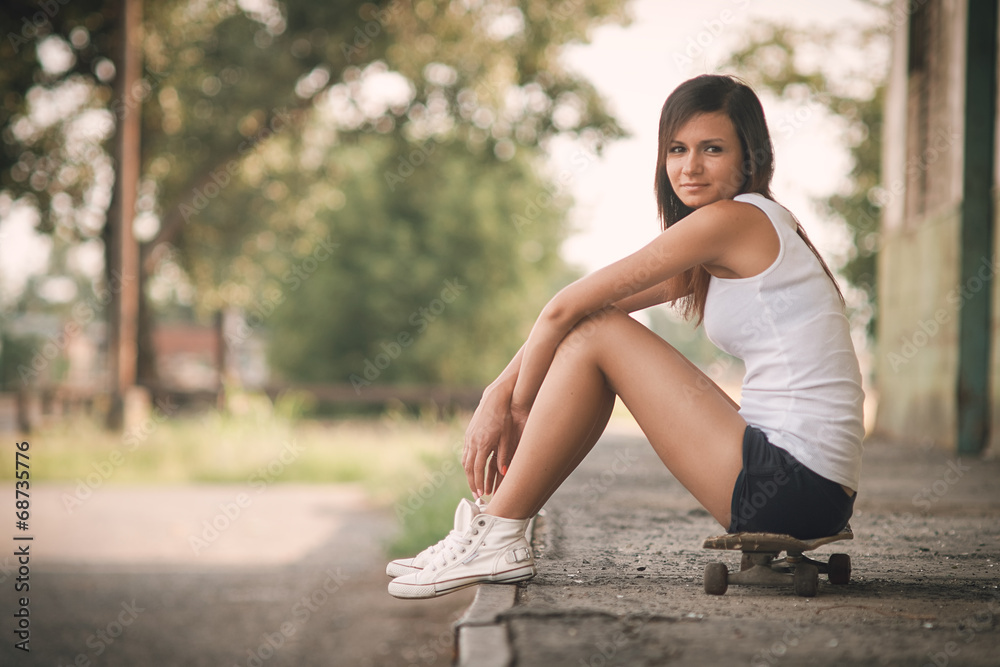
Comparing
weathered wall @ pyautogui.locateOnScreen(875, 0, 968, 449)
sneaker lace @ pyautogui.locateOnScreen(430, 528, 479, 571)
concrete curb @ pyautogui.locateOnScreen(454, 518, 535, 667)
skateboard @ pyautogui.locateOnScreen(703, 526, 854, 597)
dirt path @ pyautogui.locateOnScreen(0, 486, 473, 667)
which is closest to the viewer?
concrete curb @ pyautogui.locateOnScreen(454, 518, 535, 667)

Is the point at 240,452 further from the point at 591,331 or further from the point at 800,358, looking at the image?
the point at 800,358

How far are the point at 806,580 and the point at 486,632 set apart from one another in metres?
0.88

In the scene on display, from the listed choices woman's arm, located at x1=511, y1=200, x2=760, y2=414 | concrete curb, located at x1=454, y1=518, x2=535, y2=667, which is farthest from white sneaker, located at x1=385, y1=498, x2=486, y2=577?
woman's arm, located at x1=511, y1=200, x2=760, y2=414

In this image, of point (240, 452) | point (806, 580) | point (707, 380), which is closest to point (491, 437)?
point (707, 380)

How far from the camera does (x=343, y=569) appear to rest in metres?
6.06

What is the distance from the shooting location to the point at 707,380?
224 centimetres

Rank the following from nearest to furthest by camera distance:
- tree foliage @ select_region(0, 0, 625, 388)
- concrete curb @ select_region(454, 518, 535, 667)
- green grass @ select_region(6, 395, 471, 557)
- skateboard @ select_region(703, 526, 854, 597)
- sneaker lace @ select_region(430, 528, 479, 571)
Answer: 1. concrete curb @ select_region(454, 518, 535, 667)
2. skateboard @ select_region(703, 526, 854, 597)
3. sneaker lace @ select_region(430, 528, 479, 571)
4. green grass @ select_region(6, 395, 471, 557)
5. tree foliage @ select_region(0, 0, 625, 388)

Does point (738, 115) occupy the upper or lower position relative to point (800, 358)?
upper

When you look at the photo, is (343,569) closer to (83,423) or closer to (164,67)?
(83,423)

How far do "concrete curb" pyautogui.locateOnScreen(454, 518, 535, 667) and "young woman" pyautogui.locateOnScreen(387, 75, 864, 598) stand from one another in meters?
0.10

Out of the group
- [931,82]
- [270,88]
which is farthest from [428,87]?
[931,82]

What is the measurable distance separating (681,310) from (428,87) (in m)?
11.9

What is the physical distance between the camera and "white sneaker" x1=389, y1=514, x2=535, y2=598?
2.25 m

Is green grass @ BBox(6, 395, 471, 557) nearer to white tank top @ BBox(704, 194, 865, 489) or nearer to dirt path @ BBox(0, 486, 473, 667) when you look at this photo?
dirt path @ BBox(0, 486, 473, 667)
